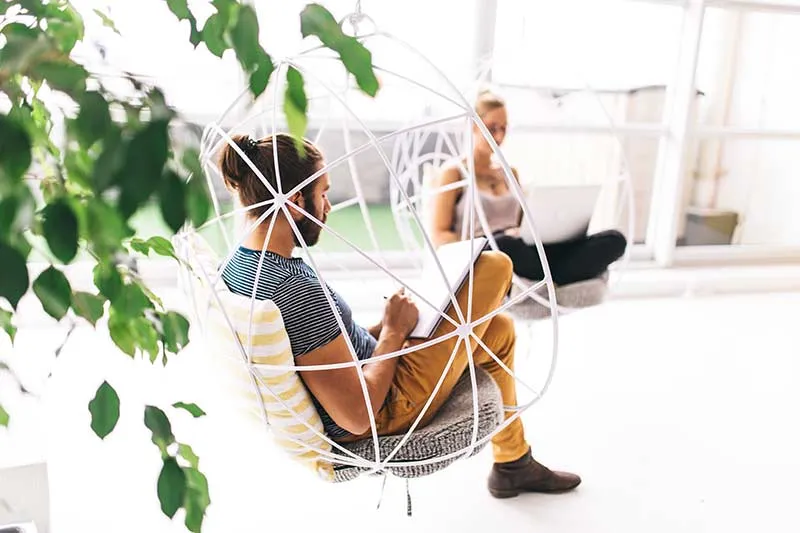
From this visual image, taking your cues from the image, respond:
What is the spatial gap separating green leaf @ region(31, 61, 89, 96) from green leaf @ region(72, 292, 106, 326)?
28cm

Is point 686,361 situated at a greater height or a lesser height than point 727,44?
lesser

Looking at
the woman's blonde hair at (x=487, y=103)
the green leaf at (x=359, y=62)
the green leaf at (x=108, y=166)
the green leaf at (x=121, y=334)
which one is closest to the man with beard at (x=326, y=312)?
the green leaf at (x=121, y=334)

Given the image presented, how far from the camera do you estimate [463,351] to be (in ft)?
5.24

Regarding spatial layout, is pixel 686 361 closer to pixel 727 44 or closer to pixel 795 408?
pixel 795 408

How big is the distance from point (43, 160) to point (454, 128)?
294 centimetres

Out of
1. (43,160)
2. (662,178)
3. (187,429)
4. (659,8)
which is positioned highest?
(659,8)

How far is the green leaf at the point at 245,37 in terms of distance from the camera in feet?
1.75

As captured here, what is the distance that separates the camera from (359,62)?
1.87 feet

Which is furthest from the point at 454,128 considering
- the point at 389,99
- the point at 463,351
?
the point at 463,351

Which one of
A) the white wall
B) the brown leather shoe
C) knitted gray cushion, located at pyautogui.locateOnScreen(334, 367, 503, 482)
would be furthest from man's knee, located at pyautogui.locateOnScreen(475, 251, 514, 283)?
the white wall

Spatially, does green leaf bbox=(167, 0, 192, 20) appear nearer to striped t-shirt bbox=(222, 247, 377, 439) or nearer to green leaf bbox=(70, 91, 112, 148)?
green leaf bbox=(70, 91, 112, 148)

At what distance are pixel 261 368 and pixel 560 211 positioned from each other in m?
1.38

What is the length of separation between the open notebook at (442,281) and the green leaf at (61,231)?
1.00 metres

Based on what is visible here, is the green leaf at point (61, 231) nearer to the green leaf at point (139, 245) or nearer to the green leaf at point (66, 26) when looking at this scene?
the green leaf at point (66, 26)
